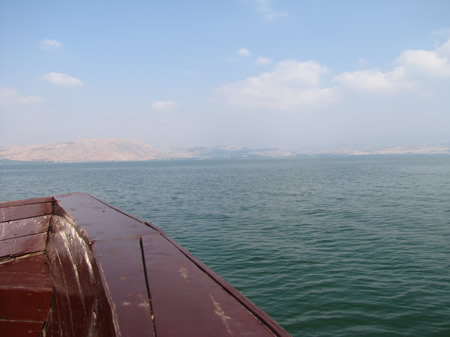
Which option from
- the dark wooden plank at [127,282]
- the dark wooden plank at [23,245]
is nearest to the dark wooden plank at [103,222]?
the dark wooden plank at [127,282]

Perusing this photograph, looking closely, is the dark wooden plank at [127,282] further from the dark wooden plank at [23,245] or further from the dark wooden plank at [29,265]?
the dark wooden plank at [23,245]

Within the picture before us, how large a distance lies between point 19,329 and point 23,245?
6.47ft

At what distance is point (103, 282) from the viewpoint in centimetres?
281

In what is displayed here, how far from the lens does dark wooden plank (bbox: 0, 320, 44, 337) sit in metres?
4.68

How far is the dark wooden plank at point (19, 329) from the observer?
4.68 meters

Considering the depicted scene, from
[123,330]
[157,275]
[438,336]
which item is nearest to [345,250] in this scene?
[438,336]

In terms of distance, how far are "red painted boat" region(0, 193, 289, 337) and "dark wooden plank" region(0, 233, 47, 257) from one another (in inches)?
0.6

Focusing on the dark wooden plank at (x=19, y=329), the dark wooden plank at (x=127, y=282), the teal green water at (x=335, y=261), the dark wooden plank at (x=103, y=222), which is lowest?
the teal green water at (x=335, y=261)

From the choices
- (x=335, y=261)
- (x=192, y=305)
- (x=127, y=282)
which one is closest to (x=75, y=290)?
(x=127, y=282)

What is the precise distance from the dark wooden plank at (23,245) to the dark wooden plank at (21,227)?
8 centimetres

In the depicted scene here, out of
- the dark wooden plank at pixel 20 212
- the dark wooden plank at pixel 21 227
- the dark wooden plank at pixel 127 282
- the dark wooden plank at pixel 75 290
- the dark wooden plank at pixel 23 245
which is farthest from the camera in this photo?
the dark wooden plank at pixel 20 212

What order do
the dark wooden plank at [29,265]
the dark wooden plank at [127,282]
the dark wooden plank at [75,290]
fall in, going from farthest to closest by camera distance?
the dark wooden plank at [29,265] < the dark wooden plank at [75,290] < the dark wooden plank at [127,282]

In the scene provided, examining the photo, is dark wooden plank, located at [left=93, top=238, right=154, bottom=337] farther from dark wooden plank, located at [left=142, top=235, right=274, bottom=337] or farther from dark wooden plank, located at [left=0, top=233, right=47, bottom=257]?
dark wooden plank, located at [left=0, top=233, right=47, bottom=257]

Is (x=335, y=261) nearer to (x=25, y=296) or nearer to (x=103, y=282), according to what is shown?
(x=25, y=296)
